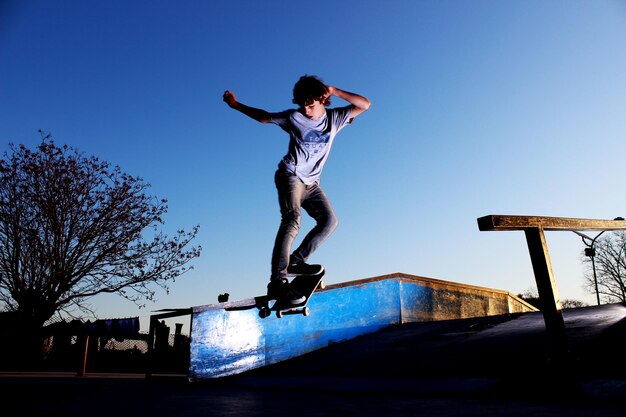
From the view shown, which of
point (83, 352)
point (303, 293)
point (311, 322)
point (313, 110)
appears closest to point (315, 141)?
point (313, 110)

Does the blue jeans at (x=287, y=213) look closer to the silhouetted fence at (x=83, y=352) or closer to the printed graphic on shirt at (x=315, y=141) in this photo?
the printed graphic on shirt at (x=315, y=141)

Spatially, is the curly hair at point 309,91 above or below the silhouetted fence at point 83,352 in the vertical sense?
above

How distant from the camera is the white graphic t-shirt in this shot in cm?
414

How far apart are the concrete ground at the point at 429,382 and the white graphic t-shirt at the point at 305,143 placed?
6.88 ft

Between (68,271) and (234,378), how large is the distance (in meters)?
11.3

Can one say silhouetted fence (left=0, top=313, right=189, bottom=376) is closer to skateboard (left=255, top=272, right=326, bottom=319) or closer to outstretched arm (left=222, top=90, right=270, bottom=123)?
skateboard (left=255, top=272, right=326, bottom=319)

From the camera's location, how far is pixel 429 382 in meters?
4.34

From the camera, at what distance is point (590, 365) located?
3965 mm

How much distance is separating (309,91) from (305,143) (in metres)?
0.54

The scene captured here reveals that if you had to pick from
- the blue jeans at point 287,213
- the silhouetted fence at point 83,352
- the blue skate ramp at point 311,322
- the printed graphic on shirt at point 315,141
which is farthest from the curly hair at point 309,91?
the silhouetted fence at point 83,352

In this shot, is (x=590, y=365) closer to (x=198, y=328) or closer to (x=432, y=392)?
Result: (x=432, y=392)

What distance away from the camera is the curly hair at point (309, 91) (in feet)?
13.9

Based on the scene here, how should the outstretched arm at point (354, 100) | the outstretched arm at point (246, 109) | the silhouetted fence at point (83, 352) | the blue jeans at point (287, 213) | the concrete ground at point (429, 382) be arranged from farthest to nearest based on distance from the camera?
the silhouetted fence at point (83, 352)
the outstretched arm at point (354, 100)
the outstretched arm at point (246, 109)
the blue jeans at point (287, 213)
the concrete ground at point (429, 382)

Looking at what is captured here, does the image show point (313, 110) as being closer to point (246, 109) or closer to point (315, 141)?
point (315, 141)
